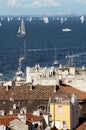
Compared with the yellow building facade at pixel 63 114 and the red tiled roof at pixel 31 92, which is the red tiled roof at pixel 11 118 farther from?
the red tiled roof at pixel 31 92

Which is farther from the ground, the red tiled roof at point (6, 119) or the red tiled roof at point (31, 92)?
the red tiled roof at point (6, 119)

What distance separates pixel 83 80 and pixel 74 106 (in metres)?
24.8

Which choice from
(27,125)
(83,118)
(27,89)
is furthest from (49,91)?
(27,125)

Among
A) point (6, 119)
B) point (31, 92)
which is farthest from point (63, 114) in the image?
point (31, 92)

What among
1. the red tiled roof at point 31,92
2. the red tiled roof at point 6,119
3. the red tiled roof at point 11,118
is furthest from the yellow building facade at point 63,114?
the red tiled roof at point 31,92

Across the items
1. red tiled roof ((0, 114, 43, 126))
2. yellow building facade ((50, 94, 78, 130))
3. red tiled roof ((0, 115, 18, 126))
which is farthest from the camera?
yellow building facade ((50, 94, 78, 130))

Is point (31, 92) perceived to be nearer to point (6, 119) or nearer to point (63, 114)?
point (63, 114)

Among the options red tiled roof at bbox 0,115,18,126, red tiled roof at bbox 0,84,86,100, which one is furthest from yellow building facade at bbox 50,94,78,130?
red tiled roof at bbox 0,84,86,100

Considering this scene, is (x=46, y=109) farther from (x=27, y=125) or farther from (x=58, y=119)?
(x=27, y=125)

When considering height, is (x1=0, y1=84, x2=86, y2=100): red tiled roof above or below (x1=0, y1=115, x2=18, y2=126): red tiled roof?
below

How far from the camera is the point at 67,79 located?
96375 millimetres

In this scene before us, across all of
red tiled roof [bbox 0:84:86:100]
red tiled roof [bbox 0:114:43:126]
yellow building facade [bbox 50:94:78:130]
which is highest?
red tiled roof [bbox 0:114:43:126]

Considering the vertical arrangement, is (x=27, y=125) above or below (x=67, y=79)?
above

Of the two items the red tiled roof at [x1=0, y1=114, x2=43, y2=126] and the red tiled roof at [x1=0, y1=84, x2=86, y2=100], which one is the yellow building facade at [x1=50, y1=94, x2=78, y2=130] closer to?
the red tiled roof at [x1=0, y1=114, x2=43, y2=126]
